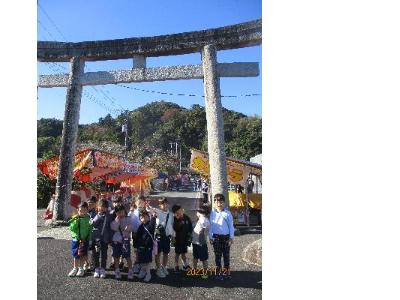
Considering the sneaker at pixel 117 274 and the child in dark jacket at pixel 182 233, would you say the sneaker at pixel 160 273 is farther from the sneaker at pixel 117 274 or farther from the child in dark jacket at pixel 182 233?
the sneaker at pixel 117 274

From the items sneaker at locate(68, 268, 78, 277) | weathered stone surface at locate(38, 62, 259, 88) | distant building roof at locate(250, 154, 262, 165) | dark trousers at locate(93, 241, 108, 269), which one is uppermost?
weathered stone surface at locate(38, 62, 259, 88)

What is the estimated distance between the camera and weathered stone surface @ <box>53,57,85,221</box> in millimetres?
3258

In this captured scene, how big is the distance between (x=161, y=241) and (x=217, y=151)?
1.13 metres

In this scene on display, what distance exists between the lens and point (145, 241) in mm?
2791

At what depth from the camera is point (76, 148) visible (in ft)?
11.5

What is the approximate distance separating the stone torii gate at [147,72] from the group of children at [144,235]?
540mm

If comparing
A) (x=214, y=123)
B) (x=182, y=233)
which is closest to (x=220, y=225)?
(x=182, y=233)

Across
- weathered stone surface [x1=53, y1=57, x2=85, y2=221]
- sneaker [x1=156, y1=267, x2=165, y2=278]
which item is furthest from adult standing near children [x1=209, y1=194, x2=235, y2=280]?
weathered stone surface [x1=53, y1=57, x2=85, y2=221]

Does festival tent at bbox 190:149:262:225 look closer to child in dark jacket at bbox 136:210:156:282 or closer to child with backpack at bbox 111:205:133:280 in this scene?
child in dark jacket at bbox 136:210:156:282

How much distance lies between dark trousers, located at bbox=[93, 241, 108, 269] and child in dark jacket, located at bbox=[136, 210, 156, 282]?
262 millimetres

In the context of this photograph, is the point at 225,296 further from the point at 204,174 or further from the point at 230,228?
the point at 204,174

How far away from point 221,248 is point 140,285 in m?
0.63

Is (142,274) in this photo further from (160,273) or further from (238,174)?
(238,174)
